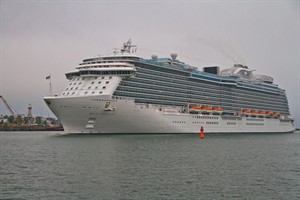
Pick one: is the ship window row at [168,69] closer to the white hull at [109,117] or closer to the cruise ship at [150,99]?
the cruise ship at [150,99]

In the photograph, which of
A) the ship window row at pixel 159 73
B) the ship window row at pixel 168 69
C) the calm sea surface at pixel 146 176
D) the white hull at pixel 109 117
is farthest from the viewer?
the ship window row at pixel 168 69

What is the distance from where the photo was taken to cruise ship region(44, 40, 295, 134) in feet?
195

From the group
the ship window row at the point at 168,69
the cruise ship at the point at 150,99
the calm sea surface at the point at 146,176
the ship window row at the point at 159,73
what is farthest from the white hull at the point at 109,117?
the calm sea surface at the point at 146,176

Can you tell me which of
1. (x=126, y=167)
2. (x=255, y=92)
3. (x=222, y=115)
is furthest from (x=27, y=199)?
(x=255, y=92)

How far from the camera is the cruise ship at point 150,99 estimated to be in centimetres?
5947

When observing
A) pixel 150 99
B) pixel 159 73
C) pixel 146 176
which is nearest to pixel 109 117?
pixel 150 99

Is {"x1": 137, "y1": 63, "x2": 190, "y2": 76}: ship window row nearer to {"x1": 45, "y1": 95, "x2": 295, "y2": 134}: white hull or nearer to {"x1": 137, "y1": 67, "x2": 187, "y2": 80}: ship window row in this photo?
{"x1": 137, "y1": 67, "x2": 187, "y2": 80}: ship window row

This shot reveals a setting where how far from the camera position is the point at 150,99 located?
6744 cm

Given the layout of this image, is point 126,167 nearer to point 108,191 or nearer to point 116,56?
point 108,191

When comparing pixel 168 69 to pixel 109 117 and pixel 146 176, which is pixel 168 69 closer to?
pixel 109 117

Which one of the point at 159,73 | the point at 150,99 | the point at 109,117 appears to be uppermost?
the point at 159,73

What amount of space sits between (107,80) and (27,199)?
1698 inches

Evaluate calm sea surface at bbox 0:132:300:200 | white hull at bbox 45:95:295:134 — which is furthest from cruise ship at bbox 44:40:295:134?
calm sea surface at bbox 0:132:300:200

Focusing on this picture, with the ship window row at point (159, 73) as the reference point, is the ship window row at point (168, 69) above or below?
above
